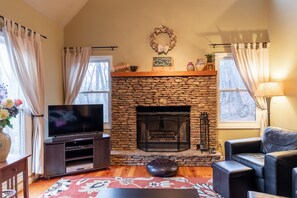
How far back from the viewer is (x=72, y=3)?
16.3ft

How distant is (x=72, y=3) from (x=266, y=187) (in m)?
4.56

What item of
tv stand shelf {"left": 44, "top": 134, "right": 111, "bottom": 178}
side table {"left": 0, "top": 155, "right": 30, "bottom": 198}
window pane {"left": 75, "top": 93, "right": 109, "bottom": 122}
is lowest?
tv stand shelf {"left": 44, "top": 134, "right": 111, "bottom": 178}

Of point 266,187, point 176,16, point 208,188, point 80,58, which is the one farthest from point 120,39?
point 266,187

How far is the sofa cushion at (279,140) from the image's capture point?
3.49 m

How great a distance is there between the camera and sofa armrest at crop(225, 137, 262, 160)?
3949 mm

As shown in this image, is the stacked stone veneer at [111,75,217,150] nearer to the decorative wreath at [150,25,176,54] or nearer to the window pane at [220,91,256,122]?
the window pane at [220,91,256,122]

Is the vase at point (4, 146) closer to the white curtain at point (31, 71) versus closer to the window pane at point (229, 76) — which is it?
the white curtain at point (31, 71)

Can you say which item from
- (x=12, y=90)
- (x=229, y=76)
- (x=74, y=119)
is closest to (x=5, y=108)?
(x=12, y=90)

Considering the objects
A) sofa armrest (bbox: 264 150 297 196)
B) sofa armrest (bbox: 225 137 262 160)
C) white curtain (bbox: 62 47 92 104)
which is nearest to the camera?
sofa armrest (bbox: 264 150 297 196)

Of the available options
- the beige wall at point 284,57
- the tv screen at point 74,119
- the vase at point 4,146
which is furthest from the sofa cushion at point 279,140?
the vase at point 4,146

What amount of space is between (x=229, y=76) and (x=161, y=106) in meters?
1.57

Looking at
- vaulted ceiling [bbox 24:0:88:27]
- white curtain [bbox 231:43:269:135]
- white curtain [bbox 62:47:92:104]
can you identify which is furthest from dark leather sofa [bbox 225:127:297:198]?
vaulted ceiling [bbox 24:0:88:27]

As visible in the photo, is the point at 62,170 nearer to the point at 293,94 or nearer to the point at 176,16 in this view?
the point at 176,16

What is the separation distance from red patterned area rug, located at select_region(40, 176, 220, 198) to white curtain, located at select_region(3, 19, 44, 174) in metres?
0.56
